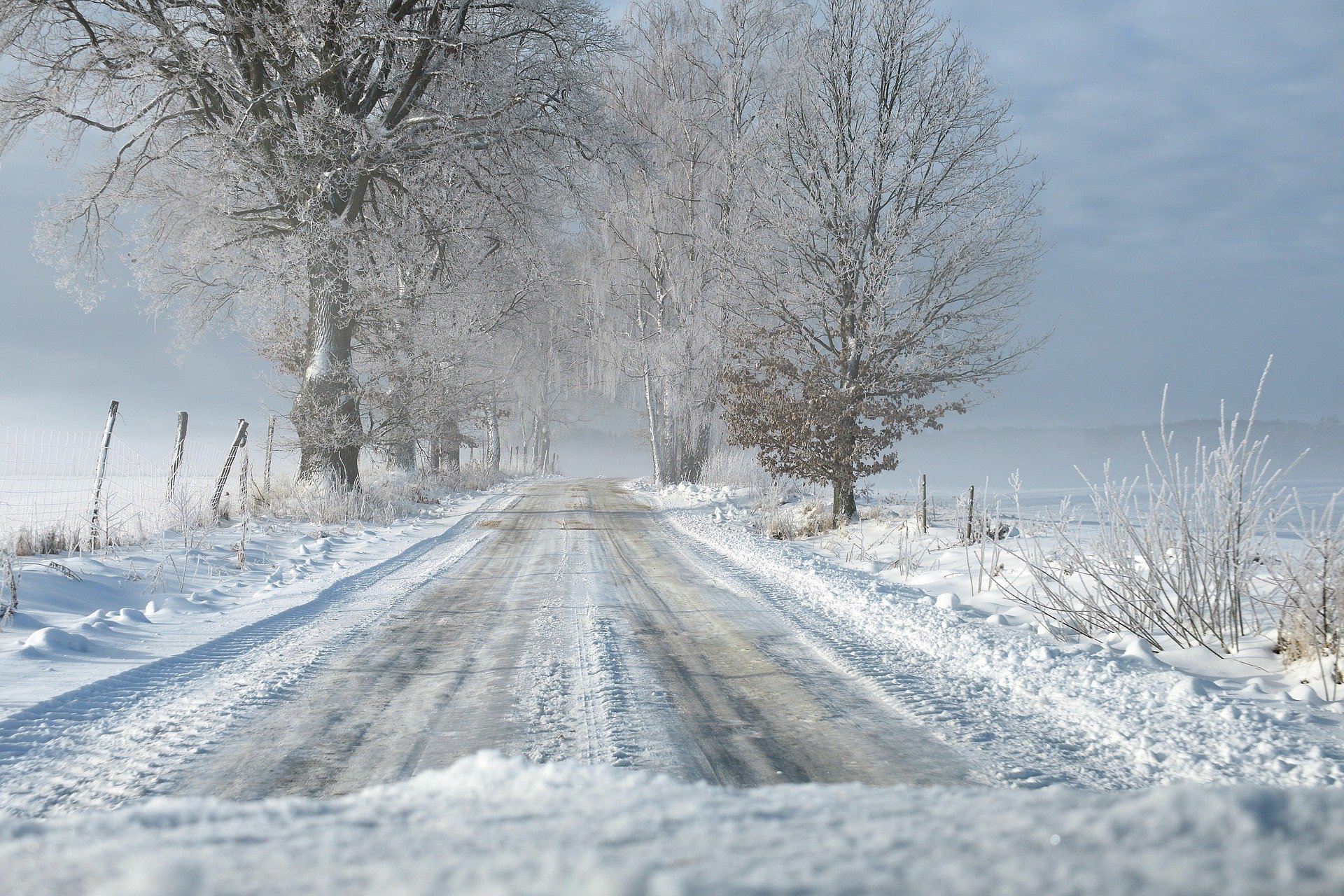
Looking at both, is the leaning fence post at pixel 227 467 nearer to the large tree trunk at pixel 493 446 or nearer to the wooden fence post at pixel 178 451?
the wooden fence post at pixel 178 451

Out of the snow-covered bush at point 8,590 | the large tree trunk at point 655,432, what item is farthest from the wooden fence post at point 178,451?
the large tree trunk at point 655,432

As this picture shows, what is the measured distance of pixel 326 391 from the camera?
12.9m

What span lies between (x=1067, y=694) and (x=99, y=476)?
964cm

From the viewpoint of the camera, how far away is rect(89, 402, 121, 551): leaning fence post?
707 centimetres

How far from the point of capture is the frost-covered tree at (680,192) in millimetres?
19406

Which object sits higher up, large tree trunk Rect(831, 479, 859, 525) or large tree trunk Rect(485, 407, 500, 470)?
large tree trunk Rect(485, 407, 500, 470)

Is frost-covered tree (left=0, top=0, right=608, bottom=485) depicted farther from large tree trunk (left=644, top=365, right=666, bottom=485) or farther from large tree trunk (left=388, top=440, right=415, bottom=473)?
large tree trunk (left=644, top=365, right=666, bottom=485)

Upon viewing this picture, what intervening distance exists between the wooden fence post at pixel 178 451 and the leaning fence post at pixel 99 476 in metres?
1.29

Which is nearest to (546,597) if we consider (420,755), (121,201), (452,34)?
(420,755)

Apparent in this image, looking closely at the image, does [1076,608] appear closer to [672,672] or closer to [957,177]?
[672,672]

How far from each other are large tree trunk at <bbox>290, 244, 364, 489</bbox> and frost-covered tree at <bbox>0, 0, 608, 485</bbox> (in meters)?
0.03

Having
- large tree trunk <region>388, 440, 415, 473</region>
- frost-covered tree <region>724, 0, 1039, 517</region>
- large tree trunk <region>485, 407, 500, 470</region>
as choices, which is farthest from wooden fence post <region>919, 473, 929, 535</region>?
large tree trunk <region>485, 407, 500, 470</region>

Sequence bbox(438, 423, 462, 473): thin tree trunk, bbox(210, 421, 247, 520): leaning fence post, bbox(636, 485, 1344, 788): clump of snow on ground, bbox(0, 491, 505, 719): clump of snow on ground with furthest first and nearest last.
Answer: bbox(438, 423, 462, 473): thin tree trunk < bbox(210, 421, 247, 520): leaning fence post < bbox(0, 491, 505, 719): clump of snow on ground < bbox(636, 485, 1344, 788): clump of snow on ground

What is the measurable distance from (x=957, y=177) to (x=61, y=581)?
1210 cm
